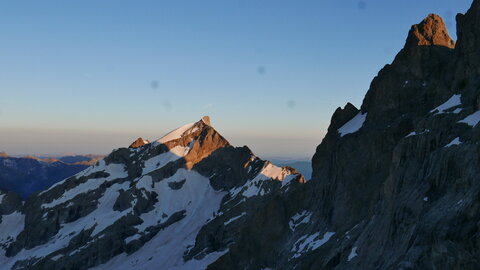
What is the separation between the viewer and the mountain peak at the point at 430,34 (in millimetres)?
84812

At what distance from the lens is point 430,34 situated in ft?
283

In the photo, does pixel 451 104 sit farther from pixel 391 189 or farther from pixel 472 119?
pixel 391 189

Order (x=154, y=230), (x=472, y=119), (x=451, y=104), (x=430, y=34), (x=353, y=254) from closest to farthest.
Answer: (x=472, y=119) → (x=353, y=254) → (x=451, y=104) → (x=430, y=34) → (x=154, y=230)

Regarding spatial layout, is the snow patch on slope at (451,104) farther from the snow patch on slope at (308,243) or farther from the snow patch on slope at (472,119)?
the snow patch on slope at (308,243)

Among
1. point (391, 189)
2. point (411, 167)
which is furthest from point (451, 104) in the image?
point (391, 189)

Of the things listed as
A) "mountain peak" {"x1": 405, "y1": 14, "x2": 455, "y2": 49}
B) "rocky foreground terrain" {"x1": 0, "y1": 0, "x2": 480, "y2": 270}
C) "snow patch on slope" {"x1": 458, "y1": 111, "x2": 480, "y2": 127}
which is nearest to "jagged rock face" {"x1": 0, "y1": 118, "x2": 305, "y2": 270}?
"rocky foreground terrain" {"x1": 0, "y1": 0, "x2": 480, "y2": 270}

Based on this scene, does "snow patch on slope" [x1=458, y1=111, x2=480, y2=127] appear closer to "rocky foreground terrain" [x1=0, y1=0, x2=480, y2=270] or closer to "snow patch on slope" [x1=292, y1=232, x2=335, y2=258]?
"rocky foreground terrain" [x1=0, y1=0, x2=480, y2=270]

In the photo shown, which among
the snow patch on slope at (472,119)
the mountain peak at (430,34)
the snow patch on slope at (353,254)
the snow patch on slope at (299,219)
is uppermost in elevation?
the mountain peak at (430,34)

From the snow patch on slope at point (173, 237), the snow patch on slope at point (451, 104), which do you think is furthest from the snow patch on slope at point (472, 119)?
the snow patch on slope at point (173, 237)

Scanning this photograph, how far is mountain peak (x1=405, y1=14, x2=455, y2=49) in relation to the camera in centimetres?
8481

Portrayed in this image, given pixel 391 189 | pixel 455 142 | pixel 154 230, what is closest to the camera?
pixel 455 142

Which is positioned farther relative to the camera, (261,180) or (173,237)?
(261,180)

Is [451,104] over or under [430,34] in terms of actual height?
under

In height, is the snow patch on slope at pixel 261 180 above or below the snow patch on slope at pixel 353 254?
above
